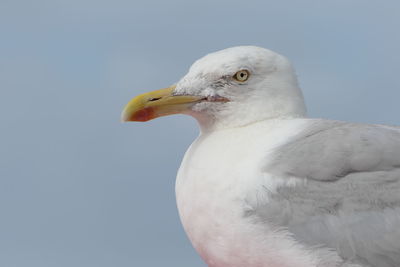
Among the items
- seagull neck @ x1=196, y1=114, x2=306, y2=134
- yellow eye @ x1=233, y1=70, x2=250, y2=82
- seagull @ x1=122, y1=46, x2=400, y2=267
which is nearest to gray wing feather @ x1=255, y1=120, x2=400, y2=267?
seagull @ x1=122, y1=46, x2=400, y2=267

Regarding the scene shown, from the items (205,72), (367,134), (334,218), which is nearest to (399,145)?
(367,134)

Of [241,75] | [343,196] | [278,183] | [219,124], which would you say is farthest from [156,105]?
[343,196]

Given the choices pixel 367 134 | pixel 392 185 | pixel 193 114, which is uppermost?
pixel 193 114

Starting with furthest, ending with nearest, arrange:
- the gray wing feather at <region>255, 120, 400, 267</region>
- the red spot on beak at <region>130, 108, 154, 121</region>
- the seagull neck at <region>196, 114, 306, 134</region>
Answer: the red spot on beak at <region>130, 108, 154, 121</region> → the seagull neck at <region>196, 114, 306, 134</region> → the gray wing feather at <region>255, 120, 400, 267</region>

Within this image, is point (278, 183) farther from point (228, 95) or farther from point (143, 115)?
point (143, 115)

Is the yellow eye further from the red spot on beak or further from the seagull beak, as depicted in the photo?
the red spot on beak

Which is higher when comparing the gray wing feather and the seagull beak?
the seagull beak

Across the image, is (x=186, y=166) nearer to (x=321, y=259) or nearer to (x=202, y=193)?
(x=202, y=193)

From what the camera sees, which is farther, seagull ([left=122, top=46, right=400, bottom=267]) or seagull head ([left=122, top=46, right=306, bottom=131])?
seagull head ([left=122, top=46, right=306, bottom=131])
